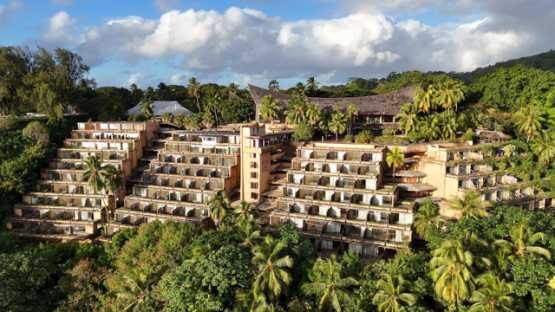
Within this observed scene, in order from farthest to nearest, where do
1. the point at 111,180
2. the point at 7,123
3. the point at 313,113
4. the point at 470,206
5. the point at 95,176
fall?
the point at 7,123 < the point at 313,113 < the point at 111,180 < the point at 95,176 < the point at 470,206

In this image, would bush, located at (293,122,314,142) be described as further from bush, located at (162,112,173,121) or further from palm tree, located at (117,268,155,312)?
palm tree, located at (117,268,155,312)

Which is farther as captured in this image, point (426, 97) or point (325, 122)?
point (325, 122)

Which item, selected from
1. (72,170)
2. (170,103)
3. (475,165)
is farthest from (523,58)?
(72,170)

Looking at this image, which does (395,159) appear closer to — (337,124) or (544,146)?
(337,124)

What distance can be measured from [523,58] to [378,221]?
179777 millimetres

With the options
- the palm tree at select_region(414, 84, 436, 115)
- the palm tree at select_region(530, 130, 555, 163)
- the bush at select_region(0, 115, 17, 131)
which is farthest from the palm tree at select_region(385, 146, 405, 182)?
the bush at select_region(0, 115, 17, 131)

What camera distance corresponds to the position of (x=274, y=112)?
74.2 metres

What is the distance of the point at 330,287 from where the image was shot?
33.8m

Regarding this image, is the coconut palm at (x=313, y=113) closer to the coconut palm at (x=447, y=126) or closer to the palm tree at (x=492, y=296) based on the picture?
the coconut palm at (x=447, y=126)


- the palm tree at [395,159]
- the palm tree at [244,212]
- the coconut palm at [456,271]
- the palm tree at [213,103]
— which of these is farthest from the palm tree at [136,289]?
the palm tree at [213,103]

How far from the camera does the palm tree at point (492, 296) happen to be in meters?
29.2

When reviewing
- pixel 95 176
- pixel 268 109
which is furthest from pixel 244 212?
pixel 268 109

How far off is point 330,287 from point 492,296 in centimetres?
1370

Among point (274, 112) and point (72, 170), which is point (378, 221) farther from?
point (72, 170)
